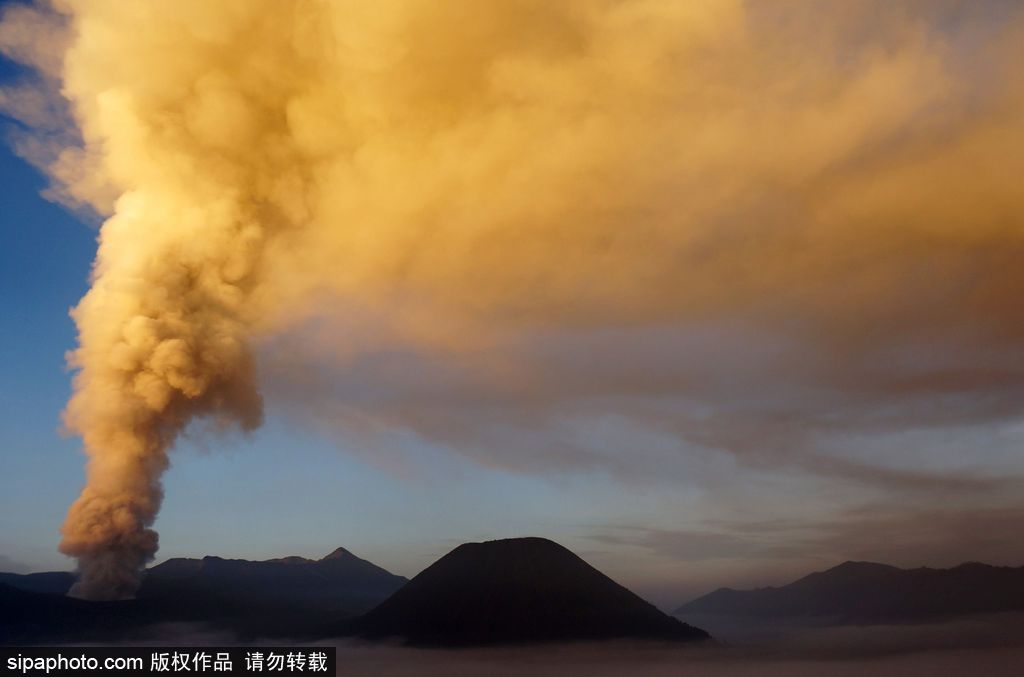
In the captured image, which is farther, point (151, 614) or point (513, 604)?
point (513, 604)

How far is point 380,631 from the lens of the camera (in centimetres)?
15838

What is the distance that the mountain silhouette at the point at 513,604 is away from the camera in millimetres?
164875

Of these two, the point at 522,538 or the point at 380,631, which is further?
the point at 522,538

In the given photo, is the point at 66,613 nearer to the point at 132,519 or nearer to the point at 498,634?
the point at 132,519

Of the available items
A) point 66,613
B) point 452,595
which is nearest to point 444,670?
point 452,595

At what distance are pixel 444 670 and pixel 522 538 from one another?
55.4 m

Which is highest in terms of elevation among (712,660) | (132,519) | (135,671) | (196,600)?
(132,519)

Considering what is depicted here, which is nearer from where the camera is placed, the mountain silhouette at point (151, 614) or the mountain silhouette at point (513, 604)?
the mountain silhouette at point (151, 614)

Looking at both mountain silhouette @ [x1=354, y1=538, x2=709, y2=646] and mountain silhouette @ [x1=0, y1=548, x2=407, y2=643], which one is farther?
mountain silhouette @ [x1=354, y1=538, x2=709, y2=646]

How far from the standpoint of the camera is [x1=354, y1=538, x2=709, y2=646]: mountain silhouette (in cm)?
16488

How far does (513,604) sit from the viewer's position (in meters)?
176

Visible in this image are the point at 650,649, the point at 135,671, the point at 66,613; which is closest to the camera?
the point at 66,613

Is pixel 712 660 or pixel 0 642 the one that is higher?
pixel 0 642

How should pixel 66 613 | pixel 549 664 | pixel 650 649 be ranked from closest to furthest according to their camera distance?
pixel 66 613 → pixel 549 664 → pixel 650 649
